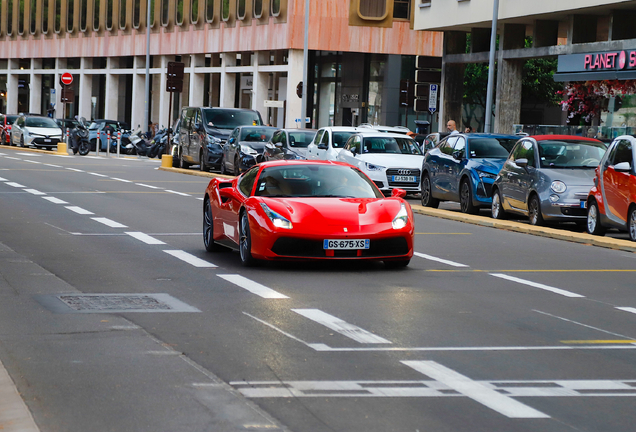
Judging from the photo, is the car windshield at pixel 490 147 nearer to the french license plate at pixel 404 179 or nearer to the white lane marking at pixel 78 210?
the french license plate at pixel 404 179

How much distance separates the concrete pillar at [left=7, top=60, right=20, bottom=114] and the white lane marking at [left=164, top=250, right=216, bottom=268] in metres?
86.3

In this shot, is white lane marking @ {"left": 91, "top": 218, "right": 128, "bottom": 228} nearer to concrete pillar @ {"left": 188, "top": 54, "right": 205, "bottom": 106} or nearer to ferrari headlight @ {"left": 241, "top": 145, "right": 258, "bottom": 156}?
ferrari headlight @ {"left": 241, "top": 145, "right": 258, "bottom": 156}

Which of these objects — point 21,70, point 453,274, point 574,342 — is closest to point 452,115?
point 453,274

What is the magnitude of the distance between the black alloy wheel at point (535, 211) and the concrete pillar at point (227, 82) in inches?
1910

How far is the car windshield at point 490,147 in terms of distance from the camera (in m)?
23.3

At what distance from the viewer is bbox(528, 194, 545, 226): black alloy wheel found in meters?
19.6

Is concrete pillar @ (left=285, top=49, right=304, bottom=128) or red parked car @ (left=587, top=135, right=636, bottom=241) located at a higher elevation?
concrete pillar @ (left=285, top=49, right=304, bottom=128)

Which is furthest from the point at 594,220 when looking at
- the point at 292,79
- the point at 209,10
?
the point at 209,10

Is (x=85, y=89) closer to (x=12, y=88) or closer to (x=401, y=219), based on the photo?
(x=12, y=88)

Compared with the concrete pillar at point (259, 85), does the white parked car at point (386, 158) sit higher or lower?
lower

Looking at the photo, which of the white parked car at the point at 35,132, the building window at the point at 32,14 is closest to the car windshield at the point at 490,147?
the white parked car at the point at 35,132

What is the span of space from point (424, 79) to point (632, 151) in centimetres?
2357

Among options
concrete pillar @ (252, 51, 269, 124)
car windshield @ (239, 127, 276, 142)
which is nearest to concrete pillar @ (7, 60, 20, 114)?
concrete pillar @ (252, 51, 269, 124)

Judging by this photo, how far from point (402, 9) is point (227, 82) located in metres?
11.8
